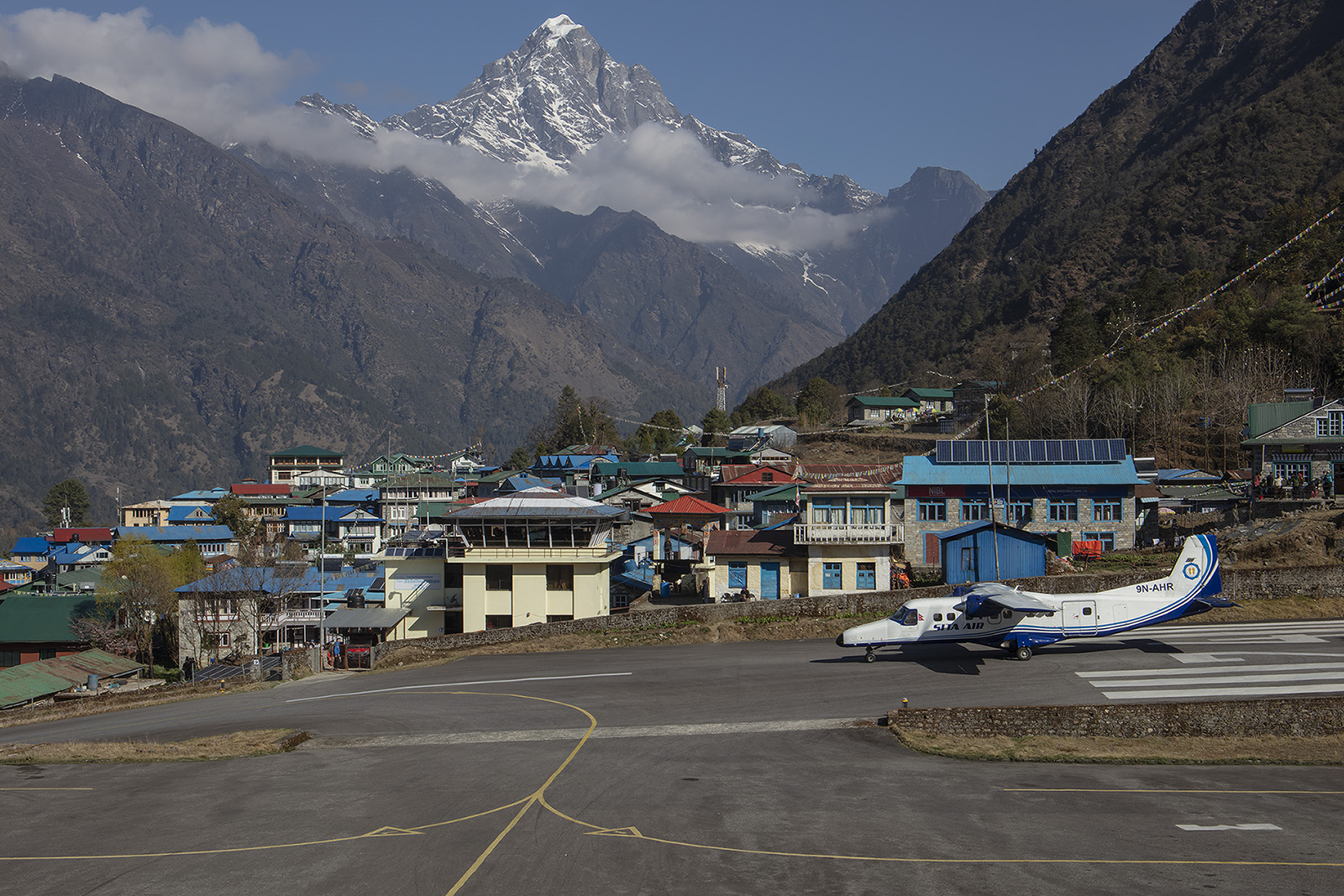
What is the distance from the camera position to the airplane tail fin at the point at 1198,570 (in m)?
34.7

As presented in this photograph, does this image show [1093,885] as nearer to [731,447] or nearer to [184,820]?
[184,820]

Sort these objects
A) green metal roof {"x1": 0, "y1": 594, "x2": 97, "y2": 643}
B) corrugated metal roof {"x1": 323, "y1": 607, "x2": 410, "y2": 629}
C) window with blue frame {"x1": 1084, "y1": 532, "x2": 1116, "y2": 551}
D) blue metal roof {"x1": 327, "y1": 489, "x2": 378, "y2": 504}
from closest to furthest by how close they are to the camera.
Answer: corrugated metal roof {"x1": 323, "y1": 607, "x2": 410, "y2": 629}, window with blue frame {"x1": 1084, "y1": 532, "x2": 1116, "y2": 551}, green metal roof {"x1": 0, "y1": 594, "x2": 97, "y2": 643}, blue metal roof {"x1": 327, "y1": 489, "x2": 378, "y2": 504}

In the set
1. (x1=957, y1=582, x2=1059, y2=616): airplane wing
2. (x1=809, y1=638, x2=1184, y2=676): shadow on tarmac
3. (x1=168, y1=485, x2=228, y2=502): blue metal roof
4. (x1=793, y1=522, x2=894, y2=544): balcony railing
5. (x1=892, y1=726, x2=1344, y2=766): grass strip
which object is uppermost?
(x1=168, y1=485, x2=228, y2=502): blue metal roof

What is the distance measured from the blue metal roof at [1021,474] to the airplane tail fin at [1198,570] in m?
19.8

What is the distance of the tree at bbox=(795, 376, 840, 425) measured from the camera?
15150cm

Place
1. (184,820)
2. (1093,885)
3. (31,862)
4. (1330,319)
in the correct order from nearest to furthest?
(1093,885) → (31,862) → (184,820) → (1330,319)

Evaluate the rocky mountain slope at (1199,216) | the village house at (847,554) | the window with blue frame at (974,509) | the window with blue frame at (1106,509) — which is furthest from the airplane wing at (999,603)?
the rocky mountain slope at (1199,216)

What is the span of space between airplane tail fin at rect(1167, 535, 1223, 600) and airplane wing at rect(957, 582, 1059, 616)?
518 cm

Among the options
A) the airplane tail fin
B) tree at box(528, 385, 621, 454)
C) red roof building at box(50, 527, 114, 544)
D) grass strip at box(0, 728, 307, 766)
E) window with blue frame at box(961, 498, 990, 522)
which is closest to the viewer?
grass strip at box(0, 728, 307, 766)

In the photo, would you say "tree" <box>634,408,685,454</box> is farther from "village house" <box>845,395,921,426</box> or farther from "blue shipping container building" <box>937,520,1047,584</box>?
"blue shipping container building" <box>937,520,1047,584</box>

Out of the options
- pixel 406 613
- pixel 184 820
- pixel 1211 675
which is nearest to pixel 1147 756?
pixel 1211 675

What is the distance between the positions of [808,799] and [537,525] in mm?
31894

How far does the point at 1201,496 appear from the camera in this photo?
64938 millimetres

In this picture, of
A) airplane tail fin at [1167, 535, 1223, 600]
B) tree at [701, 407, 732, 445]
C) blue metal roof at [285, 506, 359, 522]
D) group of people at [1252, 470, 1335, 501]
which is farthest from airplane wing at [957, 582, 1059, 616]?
tree at [701, 407, 732, 445]
